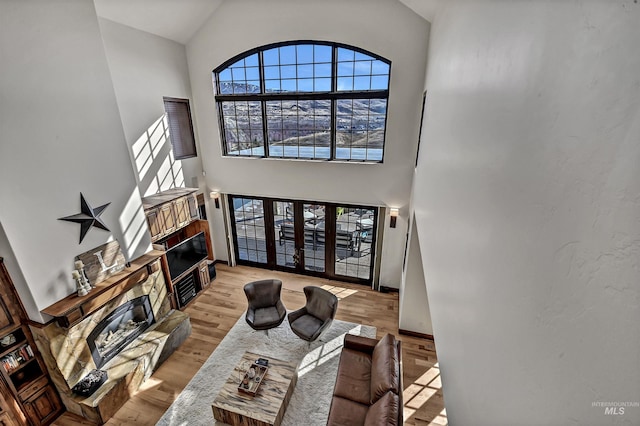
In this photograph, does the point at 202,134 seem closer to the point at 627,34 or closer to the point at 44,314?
the point at 44,314

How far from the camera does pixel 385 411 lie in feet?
10.0

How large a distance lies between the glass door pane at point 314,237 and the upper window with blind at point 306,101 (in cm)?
124

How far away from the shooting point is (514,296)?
37.7 inches

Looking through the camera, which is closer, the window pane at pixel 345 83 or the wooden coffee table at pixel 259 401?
the wooden coffee table at pixel 259 401

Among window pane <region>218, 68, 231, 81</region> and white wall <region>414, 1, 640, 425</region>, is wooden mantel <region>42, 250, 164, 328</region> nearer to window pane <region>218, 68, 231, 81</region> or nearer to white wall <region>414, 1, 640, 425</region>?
window pane <region>218, 68, 231, 81</region>

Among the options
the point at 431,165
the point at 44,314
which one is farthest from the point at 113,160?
the point at 431,165

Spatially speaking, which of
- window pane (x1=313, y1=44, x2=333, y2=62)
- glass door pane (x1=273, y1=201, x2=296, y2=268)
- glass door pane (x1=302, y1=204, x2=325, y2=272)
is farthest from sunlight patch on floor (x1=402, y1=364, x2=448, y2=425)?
window pane (x1=313, y1=44, x2=333, y2=62)

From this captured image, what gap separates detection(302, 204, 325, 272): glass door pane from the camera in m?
6.44

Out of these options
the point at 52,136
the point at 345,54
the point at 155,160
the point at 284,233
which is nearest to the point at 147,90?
the point at 155,160

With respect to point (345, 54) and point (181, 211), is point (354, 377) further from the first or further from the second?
point (345, 54)

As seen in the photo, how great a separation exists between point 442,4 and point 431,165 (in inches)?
74.2

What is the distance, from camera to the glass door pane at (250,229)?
6.88 metres

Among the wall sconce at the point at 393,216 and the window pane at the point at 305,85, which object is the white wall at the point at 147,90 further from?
the wall sconce at the point at 393,216

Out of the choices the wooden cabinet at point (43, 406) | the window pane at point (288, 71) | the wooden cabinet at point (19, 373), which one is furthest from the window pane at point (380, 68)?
the wooden cabinet at point (43, 406)
